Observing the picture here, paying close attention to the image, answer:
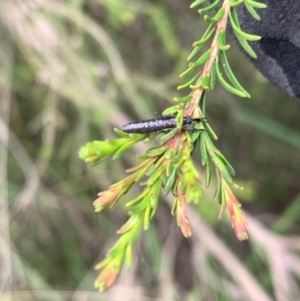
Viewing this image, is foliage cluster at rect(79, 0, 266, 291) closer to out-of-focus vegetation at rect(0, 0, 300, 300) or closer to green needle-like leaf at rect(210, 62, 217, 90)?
green needle-like leaf at rect(210, 62, 217, 90)

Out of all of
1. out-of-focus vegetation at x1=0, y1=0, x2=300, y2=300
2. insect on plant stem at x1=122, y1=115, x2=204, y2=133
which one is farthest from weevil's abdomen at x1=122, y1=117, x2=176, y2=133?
out-of-focus vegetation at x1=0, y1=0, x2=300, y2=300

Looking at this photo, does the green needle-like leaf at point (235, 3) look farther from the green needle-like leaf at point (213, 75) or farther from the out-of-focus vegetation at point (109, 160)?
the out-of-focus vegetation at point (109, 160)

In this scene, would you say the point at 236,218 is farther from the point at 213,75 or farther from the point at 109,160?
the point at 109,160

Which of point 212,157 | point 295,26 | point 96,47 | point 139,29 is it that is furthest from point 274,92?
point 212,157

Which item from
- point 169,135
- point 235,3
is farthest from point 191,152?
point 235,3

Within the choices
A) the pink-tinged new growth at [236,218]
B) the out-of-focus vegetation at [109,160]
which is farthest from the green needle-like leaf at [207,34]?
the out-of-focus vegetation at [109,160]

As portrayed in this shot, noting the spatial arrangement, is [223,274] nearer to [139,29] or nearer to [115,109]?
[115,109]

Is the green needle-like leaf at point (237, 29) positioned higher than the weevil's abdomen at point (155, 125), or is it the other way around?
the green needle-like leaf at point (237, 29)
